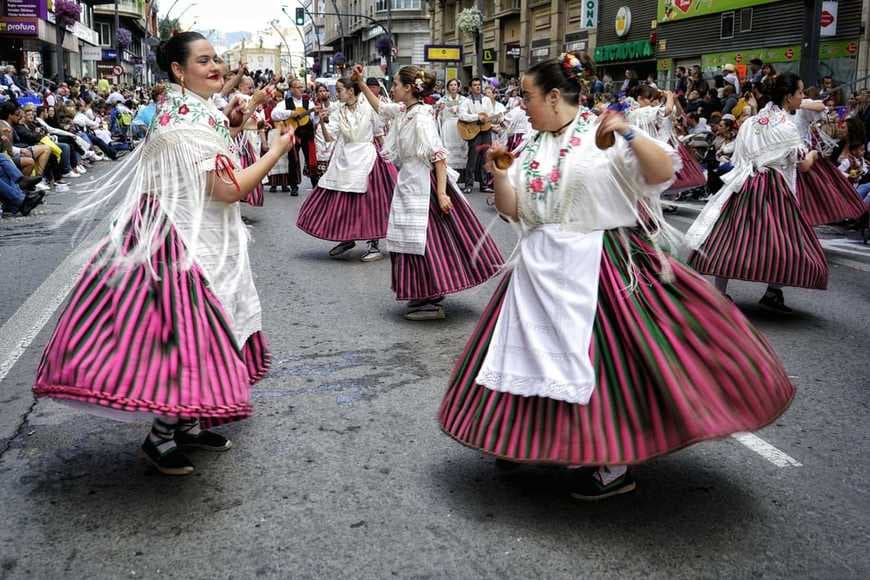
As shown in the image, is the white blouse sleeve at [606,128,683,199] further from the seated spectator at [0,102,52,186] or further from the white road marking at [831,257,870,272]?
the seated spectator at [0,102,52,186]

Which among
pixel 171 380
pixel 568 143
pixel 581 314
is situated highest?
pixel 568 143

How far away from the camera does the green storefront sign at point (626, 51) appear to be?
29047 mm

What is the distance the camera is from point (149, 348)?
136 inches

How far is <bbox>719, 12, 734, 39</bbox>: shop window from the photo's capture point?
24.3m

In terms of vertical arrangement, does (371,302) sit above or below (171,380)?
below

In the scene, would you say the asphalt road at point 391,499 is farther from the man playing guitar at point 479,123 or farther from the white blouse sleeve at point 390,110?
the man playing guitar at point 479,123

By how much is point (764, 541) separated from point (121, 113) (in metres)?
26.9

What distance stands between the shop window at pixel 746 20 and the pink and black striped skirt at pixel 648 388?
2197 cm

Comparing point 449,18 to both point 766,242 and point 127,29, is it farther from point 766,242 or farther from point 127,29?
point 766,242

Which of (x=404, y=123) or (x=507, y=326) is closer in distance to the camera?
(x=507, y=326)

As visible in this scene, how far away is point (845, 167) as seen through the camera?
11.2 metres

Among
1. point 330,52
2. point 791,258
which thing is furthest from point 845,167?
point 330,52

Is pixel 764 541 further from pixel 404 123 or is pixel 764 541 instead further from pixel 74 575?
pixel 404 123

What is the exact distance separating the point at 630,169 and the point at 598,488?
1.22 m
